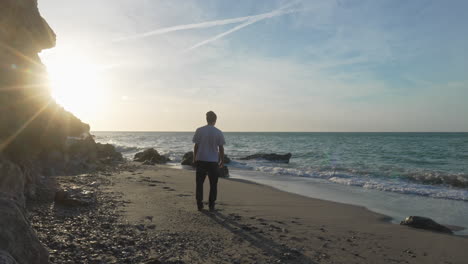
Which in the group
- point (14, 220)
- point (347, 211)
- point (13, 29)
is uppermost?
point (13, 29)

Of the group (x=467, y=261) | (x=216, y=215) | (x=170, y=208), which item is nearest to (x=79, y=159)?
(x=170, y=208)

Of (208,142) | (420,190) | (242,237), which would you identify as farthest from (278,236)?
(420,190)

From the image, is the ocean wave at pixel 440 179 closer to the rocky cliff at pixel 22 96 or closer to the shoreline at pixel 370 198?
the shoreline at pixel 370 198

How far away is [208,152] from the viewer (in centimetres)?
618

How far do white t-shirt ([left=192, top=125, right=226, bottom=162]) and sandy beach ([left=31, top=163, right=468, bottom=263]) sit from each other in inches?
45.7

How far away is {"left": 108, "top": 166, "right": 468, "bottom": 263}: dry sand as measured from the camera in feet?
12.7

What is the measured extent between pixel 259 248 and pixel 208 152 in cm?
259

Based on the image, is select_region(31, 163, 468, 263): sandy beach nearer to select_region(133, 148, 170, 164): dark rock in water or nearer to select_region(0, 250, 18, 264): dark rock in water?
select_region(0, 250, 18, 264): dark rock in water

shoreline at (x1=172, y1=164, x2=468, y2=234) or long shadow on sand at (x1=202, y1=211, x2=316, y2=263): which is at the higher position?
long shadow on sand at (x1=202, y1=211, x2=316, y2=263)

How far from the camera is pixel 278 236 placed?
4.66m

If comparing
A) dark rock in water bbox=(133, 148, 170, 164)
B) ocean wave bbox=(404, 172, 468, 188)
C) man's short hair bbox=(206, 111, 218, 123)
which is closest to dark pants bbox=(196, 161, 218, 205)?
man's short hair bbox=(206, 111, 218, 123)

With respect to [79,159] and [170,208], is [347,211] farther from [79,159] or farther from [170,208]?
[79,159]

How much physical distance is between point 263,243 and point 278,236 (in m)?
0.49

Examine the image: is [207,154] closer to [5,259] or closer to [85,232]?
[85,232]
